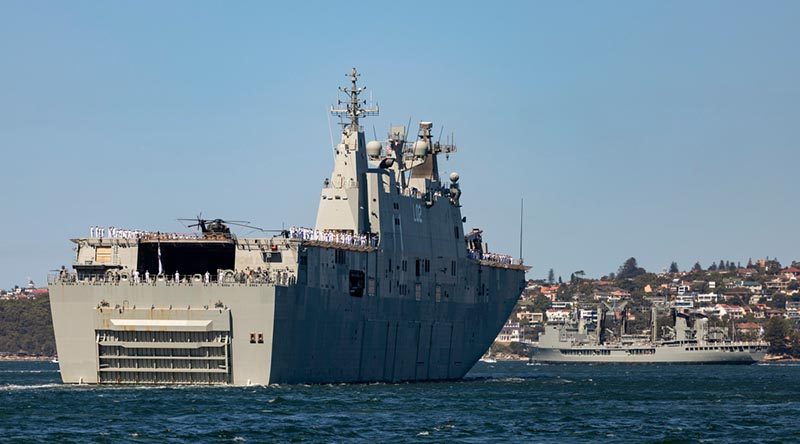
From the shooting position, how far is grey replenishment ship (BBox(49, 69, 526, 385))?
74.6m

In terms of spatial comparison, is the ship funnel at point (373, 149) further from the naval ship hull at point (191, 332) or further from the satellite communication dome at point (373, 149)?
the naval ship hull at point (191, 332)

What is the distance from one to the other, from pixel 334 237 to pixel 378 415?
60.7 feet

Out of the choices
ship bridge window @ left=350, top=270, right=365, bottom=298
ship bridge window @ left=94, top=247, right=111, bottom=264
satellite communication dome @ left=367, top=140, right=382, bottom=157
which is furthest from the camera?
satellite communication dome @ left=367, top=140, right=382, bottom=157

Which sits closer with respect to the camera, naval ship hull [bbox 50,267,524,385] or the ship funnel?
naval ship hull [bbox 50,267,524,385]

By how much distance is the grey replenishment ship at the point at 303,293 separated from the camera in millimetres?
74562

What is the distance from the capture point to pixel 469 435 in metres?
59.2

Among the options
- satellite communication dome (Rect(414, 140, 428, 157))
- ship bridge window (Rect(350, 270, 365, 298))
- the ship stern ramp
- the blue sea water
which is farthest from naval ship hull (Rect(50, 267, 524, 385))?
satellite communication dome (Rect(414, 140, 428, 157))

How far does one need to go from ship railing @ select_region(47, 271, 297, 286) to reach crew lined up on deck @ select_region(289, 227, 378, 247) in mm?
2987

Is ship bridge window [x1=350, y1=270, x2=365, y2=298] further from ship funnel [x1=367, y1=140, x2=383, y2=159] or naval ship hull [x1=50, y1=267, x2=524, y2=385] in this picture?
ship funnel [x1=367, y1=140, x2=383, y2=159]

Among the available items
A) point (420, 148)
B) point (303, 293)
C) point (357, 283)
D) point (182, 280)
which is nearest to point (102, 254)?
point (182, 280)

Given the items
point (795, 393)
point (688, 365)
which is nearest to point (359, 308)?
point (795, 393)

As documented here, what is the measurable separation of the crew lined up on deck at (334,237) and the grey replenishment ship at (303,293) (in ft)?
0.26

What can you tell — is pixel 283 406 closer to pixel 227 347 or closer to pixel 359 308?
pixel 227 347

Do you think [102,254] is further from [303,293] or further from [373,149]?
[373,149]
